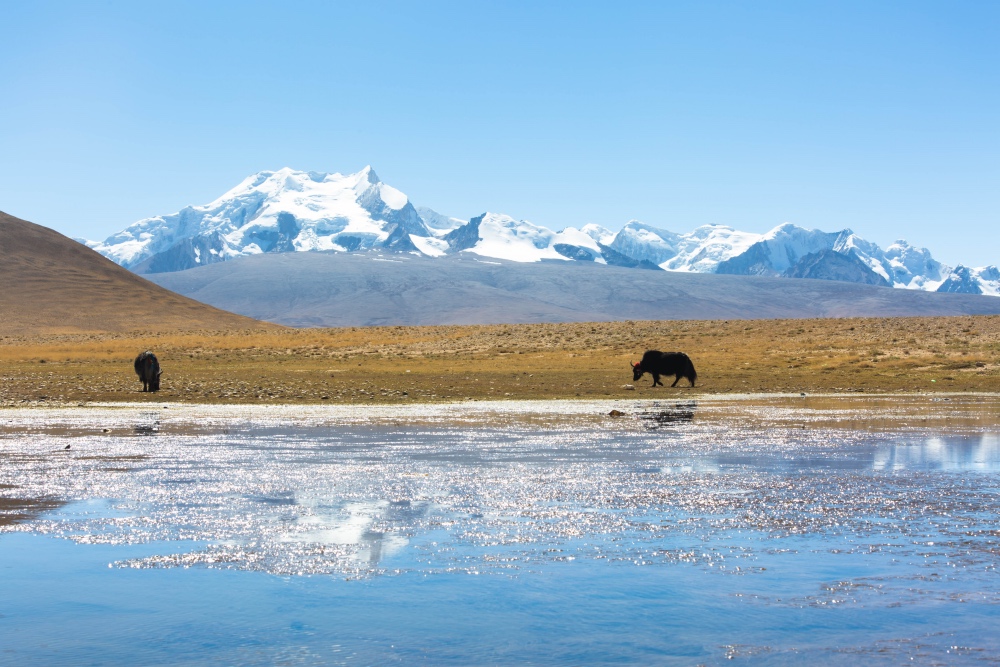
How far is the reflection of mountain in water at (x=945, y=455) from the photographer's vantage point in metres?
17.4

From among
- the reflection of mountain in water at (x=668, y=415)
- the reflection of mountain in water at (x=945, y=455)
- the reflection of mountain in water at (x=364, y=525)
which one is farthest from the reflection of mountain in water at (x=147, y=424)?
the reflection of mountain in water at (x=945, y=455)

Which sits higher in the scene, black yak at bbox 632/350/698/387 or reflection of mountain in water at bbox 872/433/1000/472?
black yak at bbox 632/350/698/387

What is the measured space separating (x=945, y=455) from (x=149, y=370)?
28019 millimetres

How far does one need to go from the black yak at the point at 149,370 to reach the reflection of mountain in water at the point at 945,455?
26473 mm

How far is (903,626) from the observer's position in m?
8.31

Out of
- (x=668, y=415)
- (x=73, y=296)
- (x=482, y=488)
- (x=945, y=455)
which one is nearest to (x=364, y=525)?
(x=482, y=488)

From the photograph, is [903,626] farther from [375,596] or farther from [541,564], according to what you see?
[375,596]

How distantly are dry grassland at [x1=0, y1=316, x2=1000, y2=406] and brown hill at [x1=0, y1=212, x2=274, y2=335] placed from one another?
150ft

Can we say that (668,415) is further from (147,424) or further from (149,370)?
(149,370)

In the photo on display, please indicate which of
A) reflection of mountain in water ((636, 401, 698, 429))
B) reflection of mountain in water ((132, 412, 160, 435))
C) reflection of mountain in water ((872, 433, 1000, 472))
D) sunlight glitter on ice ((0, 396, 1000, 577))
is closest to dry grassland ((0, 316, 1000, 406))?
reflection of mountain in water ((636, 401, 698, 429))

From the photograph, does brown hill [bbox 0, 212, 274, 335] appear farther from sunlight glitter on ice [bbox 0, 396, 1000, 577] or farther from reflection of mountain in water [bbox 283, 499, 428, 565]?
reflection of mountain in water [bbox 283, 499, 428, 565]

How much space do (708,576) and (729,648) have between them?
2.08 metres

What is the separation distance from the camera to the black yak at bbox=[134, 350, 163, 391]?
36.8m

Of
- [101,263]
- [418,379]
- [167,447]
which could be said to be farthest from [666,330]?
Answer: [101,263]
